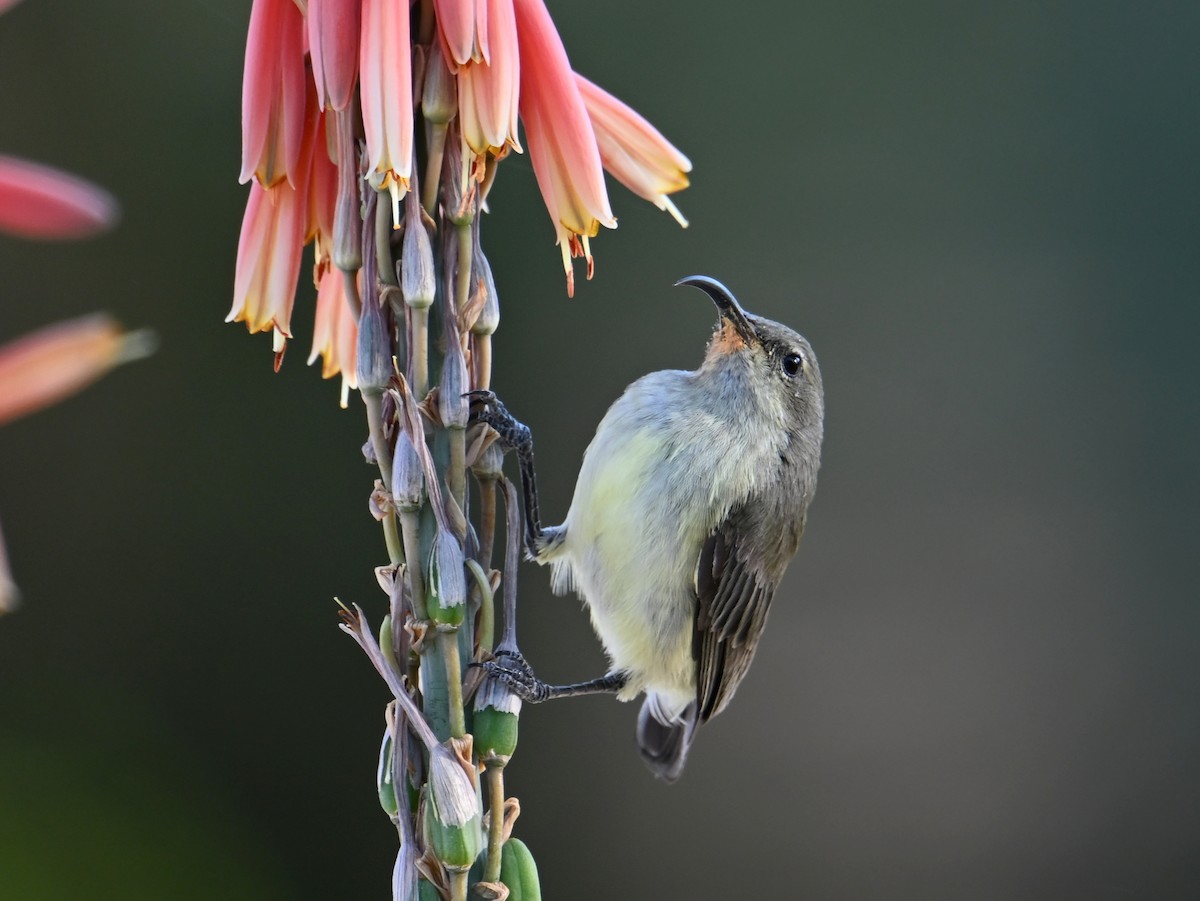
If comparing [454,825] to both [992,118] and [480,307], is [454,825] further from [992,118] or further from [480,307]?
[992,118]

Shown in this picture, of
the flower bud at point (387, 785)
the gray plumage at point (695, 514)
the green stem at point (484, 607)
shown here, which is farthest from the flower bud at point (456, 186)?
the gray plumage at point (695, 514)

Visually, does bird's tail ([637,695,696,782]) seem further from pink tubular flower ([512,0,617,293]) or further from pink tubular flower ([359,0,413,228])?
pink tubular flower ([359,0,413,228])

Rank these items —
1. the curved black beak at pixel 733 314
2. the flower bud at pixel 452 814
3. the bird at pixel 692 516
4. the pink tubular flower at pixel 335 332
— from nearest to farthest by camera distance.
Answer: the flower bud at pixel 452 814 < the pink tubular flower at pixel 335 332 < the bird at pixel 692 516 < the curved black beak at pixel 733 314

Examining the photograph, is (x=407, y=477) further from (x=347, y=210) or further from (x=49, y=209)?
(x=49, y=209)

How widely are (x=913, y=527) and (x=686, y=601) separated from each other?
206cm

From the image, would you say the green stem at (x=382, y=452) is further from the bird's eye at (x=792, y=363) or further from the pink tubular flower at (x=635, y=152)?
the bird's eye at (x=792, y=363)

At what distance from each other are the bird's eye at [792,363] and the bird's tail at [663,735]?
0.55 meters

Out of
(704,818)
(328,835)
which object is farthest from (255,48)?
(704,818)

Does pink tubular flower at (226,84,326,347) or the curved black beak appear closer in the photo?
pink tubular flower at (226,84,326,347)

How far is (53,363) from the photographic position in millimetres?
270

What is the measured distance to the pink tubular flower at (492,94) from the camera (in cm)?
75

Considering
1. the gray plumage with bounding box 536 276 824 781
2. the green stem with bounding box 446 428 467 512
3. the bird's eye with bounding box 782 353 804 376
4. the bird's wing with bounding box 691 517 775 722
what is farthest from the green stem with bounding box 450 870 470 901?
the bird's eye with bounding box 782 353 804 376

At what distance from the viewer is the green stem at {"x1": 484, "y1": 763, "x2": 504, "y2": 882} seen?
0.74 metres

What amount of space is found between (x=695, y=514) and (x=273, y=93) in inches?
40.3
